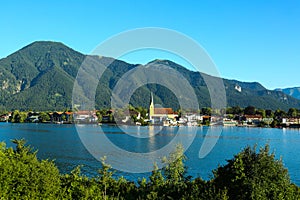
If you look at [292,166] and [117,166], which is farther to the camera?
[292,166]

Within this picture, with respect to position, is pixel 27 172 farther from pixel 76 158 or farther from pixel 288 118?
pixel 288 118

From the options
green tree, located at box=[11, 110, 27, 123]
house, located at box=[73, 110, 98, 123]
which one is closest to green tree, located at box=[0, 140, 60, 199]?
house, located at box=[73, 110, 98, 123]

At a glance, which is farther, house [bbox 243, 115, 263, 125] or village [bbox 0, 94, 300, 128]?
house [bbox 243, 115, 263, 125]

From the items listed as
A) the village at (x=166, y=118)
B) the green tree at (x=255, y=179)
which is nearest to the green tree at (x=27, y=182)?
the green tree at (x=255, y=179)

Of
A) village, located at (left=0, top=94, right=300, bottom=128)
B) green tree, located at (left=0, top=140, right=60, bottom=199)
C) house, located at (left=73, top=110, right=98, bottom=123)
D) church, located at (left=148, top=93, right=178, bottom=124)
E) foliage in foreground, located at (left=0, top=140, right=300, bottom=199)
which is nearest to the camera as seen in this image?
foliage in foreground, located at (left=0, top=140, right=300, bottom=199)

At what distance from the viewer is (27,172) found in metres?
14.8

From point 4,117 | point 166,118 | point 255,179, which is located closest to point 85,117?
point 166,118

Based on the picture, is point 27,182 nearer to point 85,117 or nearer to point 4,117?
point 85,117

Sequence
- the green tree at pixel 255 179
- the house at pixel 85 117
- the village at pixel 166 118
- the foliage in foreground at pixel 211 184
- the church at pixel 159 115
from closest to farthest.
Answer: the green tree at pixel 255 179
the foliage in foreground at pixel 211 184
the village at pixel 166 118
the church at pixel 159 115
the house at pixel 85 117

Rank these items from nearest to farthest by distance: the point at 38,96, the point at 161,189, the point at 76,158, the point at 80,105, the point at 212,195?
the point at 212,195
the point at 161,189
the point at 76,158
the point at 80,105
the point at 38,96

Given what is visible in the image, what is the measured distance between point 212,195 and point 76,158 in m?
29.5

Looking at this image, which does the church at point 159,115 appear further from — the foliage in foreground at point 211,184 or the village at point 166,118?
the foliage in foreground at point 211,184

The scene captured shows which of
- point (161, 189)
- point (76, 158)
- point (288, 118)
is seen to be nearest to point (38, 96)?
point (288, 118)

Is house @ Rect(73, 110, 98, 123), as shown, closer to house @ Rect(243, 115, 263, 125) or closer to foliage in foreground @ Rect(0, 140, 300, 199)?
house @ Rect(243, 115, 263, 125)
